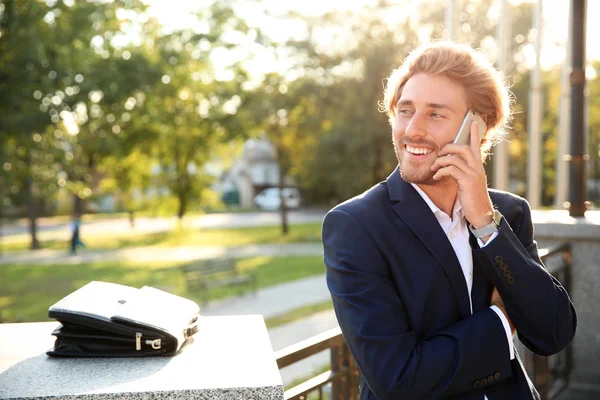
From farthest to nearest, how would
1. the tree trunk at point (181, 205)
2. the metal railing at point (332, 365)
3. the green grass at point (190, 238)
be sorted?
the tree trunk at point (181, 205), the green grass at point (190, 238), the metal railing at point (332, 365)

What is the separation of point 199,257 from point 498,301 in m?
25.1

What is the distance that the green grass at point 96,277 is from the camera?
53.7ft

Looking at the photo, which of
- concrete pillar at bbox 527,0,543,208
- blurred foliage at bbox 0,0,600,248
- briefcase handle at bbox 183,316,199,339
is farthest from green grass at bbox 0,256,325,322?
briefcase handle at bbox 183,316,199,339

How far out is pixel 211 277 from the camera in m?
17.0

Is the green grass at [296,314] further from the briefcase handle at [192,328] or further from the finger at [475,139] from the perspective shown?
the finger at [475,139]

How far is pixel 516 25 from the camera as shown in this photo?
3569 cm

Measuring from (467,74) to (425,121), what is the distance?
8.7 inches

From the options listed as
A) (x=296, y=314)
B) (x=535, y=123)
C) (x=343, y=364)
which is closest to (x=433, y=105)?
(x=343, y=364)

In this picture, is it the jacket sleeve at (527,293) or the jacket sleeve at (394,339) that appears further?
the jacket sleeve at (527,293)

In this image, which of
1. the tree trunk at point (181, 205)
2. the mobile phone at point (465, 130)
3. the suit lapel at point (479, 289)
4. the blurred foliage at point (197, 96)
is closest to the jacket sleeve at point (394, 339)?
the suit lapel at point (479, 289)

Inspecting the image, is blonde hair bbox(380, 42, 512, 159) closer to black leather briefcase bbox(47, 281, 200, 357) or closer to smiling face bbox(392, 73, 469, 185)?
smiling face bbox(392, 73, 469, 185)

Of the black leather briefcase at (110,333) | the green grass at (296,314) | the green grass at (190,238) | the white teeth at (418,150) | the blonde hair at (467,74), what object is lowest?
the green grass at (190,238)

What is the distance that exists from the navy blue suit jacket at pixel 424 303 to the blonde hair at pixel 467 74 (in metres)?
0.38

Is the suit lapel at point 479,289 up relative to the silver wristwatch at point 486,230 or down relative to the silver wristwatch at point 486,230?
down
